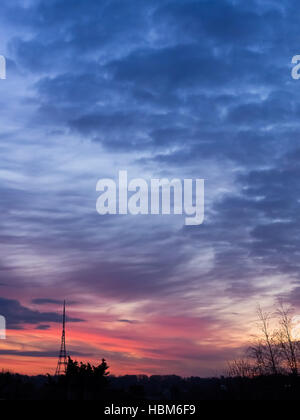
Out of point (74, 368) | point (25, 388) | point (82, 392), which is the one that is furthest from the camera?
point (25, 388)

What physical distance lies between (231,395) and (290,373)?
25.1ft

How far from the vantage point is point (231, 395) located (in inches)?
1667

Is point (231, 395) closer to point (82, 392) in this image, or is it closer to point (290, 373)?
point (290, 373)
